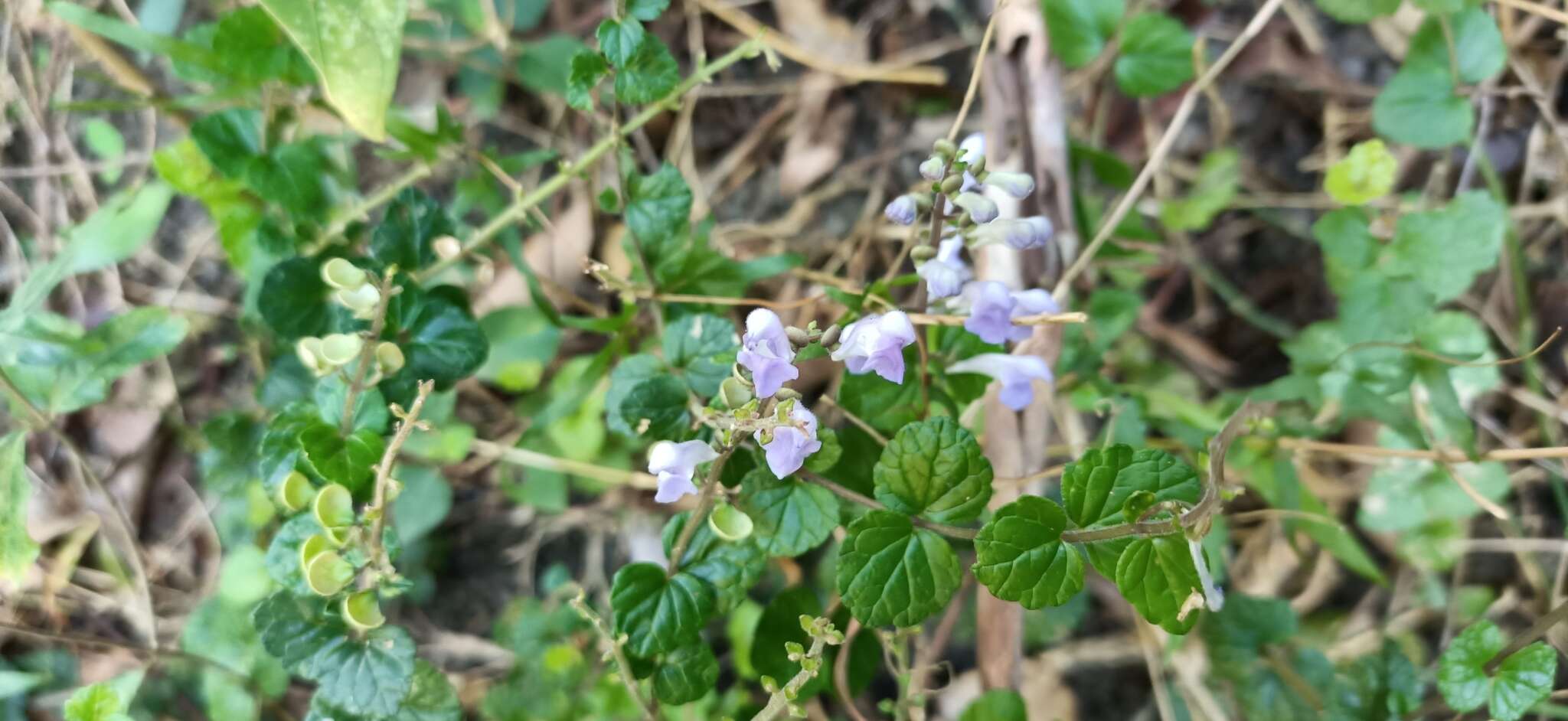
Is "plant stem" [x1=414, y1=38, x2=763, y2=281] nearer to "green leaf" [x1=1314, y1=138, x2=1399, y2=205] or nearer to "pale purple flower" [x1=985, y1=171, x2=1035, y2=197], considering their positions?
"pale purple flower" [x1=985, y1=171, x2=1035, y2=197]

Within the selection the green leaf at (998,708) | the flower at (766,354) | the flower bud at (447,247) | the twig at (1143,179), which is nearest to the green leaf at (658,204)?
the flower bud at (447,247)

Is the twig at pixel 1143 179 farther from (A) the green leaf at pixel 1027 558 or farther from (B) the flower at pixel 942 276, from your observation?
(A) the green leaf at pixel 1027 558

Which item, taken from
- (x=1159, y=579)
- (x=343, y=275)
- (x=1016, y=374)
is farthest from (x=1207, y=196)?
(x=343, y=275)

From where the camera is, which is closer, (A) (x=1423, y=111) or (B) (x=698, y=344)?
(B) (x=698, y=344)

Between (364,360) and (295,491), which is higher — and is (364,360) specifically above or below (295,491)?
above

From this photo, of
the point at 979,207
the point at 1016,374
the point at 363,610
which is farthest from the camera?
the point at 1016,374

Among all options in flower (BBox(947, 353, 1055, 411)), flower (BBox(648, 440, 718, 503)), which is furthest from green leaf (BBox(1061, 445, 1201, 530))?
flower (BBox(648, 440, 718, 503))

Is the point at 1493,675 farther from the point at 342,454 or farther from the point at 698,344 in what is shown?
the point at 342,454
